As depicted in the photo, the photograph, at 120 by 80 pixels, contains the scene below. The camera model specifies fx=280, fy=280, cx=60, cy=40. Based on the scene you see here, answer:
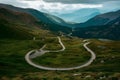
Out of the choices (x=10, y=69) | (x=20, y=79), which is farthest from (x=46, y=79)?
(x=10, y=69)

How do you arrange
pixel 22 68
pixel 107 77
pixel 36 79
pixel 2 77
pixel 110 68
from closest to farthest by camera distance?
pixel 107 77
pixel 36 79
pixel 2 77
pixel 110 68
pixel 22 68

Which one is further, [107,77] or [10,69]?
[10,69]

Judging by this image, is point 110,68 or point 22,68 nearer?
point 110,68

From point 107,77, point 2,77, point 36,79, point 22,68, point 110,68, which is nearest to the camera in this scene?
point 107,77

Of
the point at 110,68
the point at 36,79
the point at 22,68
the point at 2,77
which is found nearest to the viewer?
the point at 36,79

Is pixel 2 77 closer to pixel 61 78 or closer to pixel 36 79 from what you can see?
pixel 36 79

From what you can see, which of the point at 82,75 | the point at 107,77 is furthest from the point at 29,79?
the point at 107,77

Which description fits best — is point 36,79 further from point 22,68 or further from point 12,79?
point 22,68

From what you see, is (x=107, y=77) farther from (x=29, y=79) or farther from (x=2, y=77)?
(x=2, y=77)
